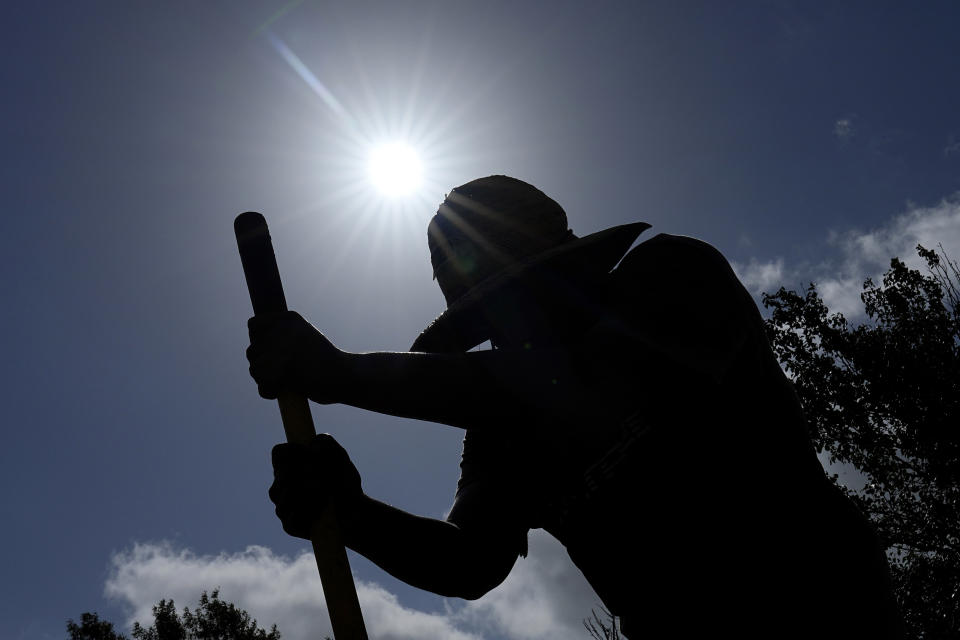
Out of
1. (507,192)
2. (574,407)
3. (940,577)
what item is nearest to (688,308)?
(574,407)

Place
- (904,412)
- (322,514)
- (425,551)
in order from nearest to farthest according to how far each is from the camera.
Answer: (322,514) < (425,551) < (904,412)

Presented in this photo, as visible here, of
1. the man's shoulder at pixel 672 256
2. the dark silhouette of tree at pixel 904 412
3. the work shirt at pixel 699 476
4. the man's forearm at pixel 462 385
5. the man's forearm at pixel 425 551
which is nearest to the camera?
the man's forearm at pixel 462 385

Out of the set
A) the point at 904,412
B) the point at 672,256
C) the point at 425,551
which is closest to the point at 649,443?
the point at 672,256

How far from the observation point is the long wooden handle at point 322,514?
175 cm

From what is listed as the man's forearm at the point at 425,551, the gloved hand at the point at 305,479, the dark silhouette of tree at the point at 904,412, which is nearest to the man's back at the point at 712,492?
the man's forearm at the point at 425,551

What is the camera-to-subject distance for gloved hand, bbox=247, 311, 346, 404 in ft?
4.97

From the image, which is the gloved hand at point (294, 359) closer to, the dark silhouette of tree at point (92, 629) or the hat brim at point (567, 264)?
the hat brim at point (567, 264)

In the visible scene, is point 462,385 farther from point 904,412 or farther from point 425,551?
point 904,412

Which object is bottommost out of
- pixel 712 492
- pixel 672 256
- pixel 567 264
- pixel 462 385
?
pixel 712 492

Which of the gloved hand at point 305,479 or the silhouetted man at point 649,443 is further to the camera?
the gloved hand at point 305,479

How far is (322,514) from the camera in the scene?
1.82 m

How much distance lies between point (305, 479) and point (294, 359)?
1.20 ft

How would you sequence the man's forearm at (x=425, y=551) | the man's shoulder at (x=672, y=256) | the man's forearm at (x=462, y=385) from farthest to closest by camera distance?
the man's forearm at (x=425, y=551)
the man's shoulder at (x=672, y=256)
the man's forearm at (x=462, y=385)

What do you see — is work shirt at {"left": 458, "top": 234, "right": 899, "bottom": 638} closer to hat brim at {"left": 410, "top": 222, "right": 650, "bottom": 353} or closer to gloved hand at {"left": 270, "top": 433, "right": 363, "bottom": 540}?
hat brim at {"left": 410, "top": 222, "right": 650, "bottom": 353}
